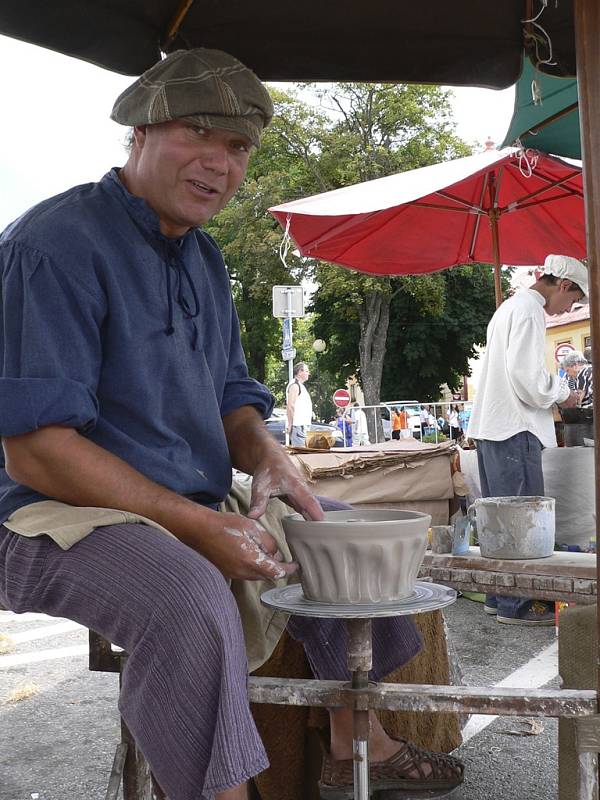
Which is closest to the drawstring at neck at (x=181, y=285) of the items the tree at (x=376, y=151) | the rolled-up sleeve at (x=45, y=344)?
the rolled-up sleeve at (x=45, y=344)

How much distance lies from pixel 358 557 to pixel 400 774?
731mm

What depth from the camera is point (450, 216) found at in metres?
6.31

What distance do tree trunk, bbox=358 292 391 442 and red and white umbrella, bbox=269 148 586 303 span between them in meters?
12.6

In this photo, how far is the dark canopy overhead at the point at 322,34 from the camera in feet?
6.77

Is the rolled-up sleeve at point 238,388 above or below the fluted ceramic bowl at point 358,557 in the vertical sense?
above

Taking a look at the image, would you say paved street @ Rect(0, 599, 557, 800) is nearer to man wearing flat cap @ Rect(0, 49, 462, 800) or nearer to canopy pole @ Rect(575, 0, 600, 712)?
man wearing flat cap @ Rect(0, 49, 462, 800)

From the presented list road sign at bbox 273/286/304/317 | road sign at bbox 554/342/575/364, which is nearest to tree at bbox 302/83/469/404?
road sign at bbox 554/342/575/364

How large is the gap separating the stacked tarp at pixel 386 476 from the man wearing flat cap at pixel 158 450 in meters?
2.33

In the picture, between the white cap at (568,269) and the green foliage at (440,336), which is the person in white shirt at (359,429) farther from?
the green foliage at (440,336)

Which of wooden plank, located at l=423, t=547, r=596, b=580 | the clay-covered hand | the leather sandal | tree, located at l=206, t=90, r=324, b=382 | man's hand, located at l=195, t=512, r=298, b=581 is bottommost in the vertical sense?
the leather sandal

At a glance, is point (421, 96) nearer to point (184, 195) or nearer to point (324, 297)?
point (324, 297)

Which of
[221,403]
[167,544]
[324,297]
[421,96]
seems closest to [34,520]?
[167,544]

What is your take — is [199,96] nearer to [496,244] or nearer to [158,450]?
[158,450]

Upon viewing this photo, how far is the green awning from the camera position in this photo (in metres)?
3.80
